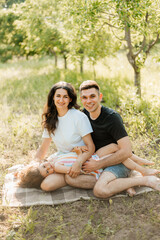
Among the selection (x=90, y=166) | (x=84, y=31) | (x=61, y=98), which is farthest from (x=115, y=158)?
(x=84, y=31)

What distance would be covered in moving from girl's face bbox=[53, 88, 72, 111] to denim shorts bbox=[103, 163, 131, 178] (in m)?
1.02

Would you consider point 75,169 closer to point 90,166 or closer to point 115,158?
point 90,166

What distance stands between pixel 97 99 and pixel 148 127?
2159 millimetres

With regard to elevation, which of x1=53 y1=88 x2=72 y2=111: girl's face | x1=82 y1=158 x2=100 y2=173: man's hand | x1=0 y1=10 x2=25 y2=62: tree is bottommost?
x1=82 y1=158 x2=100 y2=173: man's hand

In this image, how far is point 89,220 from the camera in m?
2.63

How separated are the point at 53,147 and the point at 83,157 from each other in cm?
157

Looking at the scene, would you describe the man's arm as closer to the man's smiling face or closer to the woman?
the woman

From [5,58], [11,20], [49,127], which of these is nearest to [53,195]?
[49,127]

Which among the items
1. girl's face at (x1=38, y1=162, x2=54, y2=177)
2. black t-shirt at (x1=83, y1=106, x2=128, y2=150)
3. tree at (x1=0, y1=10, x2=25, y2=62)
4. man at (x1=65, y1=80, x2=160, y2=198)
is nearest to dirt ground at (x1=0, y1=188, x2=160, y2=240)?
man at (x1=65, y1=80, x2=160, y2=198)

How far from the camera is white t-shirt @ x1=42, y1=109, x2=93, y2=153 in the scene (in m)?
3.26

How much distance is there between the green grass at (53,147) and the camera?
Answer: 2562mm

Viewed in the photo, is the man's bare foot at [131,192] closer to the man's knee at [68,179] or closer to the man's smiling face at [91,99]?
the man's knee at [68,179]

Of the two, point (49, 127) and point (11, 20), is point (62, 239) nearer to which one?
point (49, 127)

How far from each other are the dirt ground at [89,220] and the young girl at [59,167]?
353 mm
